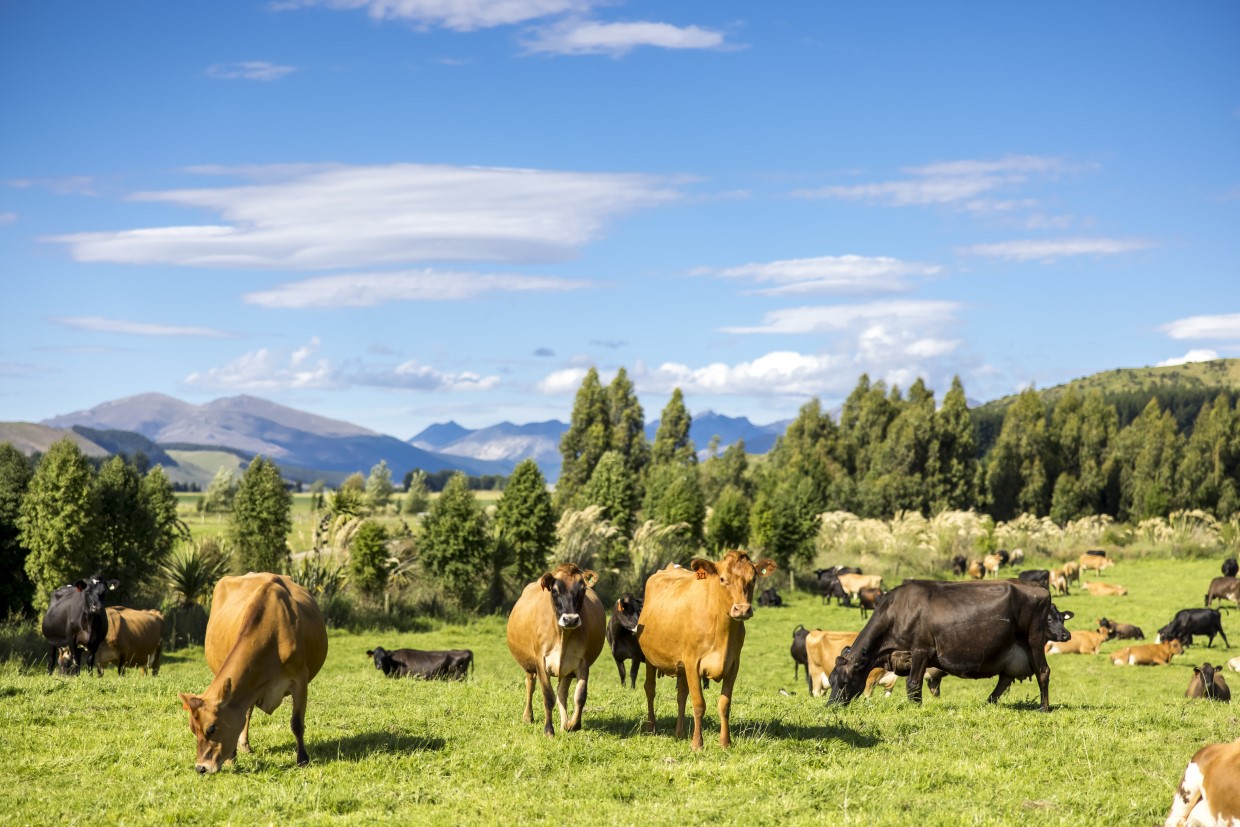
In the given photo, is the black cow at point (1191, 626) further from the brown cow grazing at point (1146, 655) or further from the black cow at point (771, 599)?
the black cow at point (771, 599)

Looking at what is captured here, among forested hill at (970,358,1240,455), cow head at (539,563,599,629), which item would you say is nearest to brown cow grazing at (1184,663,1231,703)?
cow head at (539,563,599,629)

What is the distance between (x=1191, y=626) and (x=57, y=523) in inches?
1089

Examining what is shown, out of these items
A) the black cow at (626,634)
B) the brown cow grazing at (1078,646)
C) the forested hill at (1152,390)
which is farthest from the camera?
the forested hill at (1152,390)

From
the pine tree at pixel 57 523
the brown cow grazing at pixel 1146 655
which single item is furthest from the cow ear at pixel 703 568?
the pine tree at pixel 57 523

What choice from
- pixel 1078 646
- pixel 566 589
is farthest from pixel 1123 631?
pixel 566 589

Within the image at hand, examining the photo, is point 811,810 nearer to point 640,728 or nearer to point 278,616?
point 640,728

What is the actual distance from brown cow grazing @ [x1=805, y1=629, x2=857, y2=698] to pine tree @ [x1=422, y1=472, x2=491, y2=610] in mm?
13521

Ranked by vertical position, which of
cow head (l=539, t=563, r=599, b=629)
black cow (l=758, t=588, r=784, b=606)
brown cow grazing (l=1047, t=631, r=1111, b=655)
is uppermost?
cow head (l=539, t=563, r=599, b=629)

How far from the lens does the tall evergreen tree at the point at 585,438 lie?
55156 millimetres

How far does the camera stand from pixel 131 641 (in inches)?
762

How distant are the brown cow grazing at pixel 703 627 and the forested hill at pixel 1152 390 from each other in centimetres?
11779

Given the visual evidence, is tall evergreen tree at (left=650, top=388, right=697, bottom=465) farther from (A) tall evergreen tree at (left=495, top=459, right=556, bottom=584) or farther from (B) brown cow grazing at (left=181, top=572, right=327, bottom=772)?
(B) brown cow grazing at (left=181, top=572, right=327, bottom=772)

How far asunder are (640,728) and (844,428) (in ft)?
202

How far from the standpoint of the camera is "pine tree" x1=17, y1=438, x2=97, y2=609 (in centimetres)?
2542
